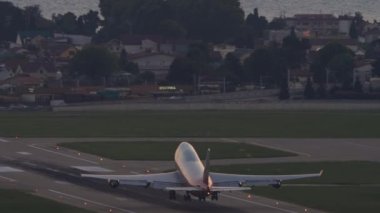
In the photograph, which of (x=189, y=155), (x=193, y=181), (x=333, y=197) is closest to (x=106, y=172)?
(x=189, y=155)

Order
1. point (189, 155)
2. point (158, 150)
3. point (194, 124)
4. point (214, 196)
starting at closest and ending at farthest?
point (214, 196), point (189, 155), point (158, 150), point (194, 124)

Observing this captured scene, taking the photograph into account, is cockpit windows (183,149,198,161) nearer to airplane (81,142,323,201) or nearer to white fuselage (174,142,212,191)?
white fuselage (174,142,212,191)

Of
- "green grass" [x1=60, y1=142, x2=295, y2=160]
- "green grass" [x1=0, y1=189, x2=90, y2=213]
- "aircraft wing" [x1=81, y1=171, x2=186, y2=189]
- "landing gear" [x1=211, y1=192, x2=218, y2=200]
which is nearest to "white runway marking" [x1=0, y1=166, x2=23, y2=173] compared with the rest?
"green grass" [x1=60, y1=142, x2=295, y2=160]

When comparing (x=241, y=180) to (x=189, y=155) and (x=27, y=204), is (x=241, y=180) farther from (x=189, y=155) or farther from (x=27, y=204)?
(x=27, y=204)

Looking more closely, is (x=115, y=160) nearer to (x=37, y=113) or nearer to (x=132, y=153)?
(x=132, y=153)

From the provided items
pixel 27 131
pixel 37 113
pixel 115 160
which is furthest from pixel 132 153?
pixel 37 113

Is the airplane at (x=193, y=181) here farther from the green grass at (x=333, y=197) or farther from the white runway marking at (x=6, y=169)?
the white runway marking at (x=6, y=169)
